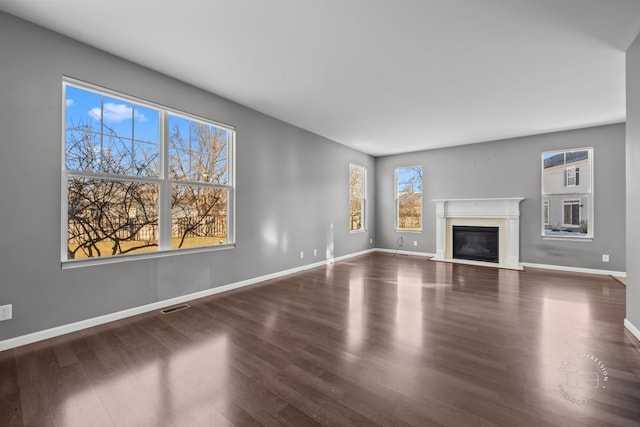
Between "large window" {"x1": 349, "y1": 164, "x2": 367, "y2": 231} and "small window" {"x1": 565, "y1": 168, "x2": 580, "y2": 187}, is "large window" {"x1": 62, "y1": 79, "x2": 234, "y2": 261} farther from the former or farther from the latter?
"small window" {"x1": 565, "y1": 168, "x2": 580, "y2": 187}

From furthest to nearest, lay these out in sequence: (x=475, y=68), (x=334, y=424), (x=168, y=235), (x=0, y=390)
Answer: (x=168, y=235) < (x=475, y=68) < (x=0, y=390) < (x=334, y=424)

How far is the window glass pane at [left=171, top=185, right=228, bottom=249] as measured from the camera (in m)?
3.37

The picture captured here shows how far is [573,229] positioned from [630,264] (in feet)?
10.5

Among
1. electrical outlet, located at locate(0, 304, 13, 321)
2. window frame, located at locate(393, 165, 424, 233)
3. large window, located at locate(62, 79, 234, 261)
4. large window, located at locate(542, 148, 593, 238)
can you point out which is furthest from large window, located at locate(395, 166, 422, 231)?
electrical outlet, located at locate(0, 304, 13, 321)

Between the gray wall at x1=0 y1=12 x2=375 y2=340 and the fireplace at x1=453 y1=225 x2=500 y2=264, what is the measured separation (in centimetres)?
449

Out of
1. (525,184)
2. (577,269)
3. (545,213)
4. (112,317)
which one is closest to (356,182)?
(525,184)

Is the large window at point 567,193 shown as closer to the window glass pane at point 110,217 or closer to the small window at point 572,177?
the small window at point 572,177

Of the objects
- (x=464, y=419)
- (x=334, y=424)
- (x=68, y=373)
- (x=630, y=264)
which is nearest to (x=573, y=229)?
(x=630, y=264)

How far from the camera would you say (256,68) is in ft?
10.0

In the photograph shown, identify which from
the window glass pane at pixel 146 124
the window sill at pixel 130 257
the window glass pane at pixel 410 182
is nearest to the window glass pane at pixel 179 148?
the window glass pane at pixel 146 124

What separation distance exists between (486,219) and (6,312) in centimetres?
757

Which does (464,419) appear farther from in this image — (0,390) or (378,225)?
(378,225)

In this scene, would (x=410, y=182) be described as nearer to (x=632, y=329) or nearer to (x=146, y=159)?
(x=632, y=329)

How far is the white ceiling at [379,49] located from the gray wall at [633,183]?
11.1 inches
